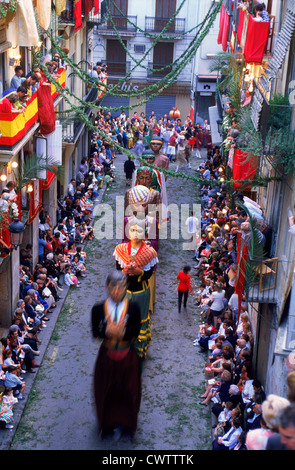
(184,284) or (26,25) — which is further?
(184,284)

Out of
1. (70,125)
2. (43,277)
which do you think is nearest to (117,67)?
(70,125)

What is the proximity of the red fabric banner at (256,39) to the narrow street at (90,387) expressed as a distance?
6759 mm

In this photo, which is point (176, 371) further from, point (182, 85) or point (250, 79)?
point (182, 85)

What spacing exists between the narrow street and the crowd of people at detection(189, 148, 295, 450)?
38cm

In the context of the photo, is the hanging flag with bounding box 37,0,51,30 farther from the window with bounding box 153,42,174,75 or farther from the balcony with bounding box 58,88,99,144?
the window with bounding box 153,42,174,75

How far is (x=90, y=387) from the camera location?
46.2 ft

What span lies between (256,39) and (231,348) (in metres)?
→ 7.21

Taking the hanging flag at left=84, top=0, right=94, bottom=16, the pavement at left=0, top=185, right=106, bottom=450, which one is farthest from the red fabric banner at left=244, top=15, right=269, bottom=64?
the hanging flag at left=84, top=0, right=94, bottom=16

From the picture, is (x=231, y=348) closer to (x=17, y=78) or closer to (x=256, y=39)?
(x=256, y=39)

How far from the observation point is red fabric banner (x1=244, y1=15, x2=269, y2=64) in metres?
15.8

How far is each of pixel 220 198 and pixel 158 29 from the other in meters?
22.8

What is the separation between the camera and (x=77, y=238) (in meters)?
22.0

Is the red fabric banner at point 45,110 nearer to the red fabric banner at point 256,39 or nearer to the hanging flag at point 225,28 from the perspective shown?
the red fabric banner at point 256,39

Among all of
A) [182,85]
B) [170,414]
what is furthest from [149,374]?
[182,85]
